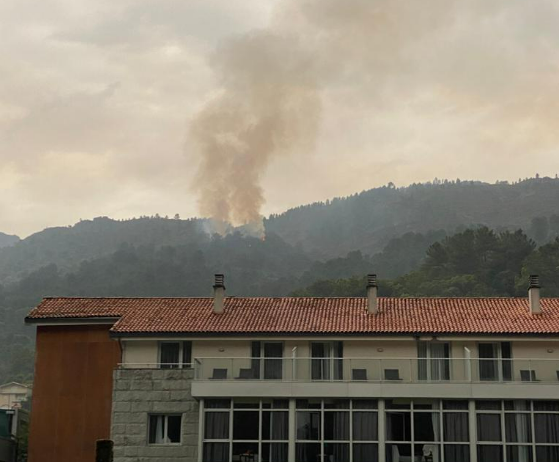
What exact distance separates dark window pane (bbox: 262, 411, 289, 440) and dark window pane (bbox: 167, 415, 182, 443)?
3543mm

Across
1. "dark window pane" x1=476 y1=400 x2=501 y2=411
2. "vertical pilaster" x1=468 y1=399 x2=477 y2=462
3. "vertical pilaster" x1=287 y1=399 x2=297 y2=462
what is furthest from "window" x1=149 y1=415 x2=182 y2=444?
"dark window pane" x1=476 y1=400 x2=501 y2=411

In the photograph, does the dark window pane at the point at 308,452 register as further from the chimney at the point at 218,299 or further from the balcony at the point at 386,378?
the chimney at the point at 218,299

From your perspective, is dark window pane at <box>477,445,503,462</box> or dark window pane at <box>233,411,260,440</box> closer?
dark window pane at <box>477,445,503,462</box>

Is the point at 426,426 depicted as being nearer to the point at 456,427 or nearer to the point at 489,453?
the point at 456,427

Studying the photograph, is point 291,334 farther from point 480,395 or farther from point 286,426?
point 480,395

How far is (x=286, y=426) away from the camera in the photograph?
A: 1490 inches

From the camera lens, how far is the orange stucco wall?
137 feet

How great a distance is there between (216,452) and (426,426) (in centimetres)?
788

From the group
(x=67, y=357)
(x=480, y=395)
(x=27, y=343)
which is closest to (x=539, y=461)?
(x=480, y=395)

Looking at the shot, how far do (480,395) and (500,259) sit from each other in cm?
10482

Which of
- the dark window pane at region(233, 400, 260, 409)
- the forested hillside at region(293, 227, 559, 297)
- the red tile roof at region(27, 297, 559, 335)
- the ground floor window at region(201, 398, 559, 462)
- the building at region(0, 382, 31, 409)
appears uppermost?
the forested hillside at region(293, 227, 559, 297)

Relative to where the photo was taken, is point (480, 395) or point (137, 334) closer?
point (480, 395)

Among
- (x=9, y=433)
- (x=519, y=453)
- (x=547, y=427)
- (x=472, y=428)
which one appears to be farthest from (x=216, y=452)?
(x=9, y=433)

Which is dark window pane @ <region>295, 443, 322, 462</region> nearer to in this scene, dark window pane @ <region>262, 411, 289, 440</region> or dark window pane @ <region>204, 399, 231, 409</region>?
dark window pane @ <region>262, 411, 289, 440</region>
